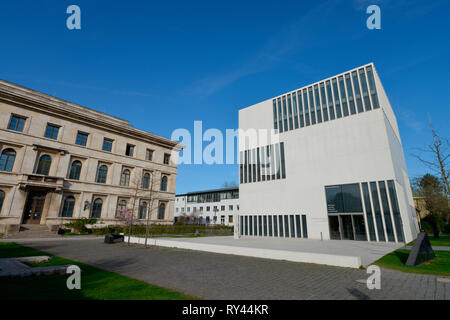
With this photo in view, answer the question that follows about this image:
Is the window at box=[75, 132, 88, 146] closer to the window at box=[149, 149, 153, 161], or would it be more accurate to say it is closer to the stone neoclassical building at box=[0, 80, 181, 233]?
the stone neoclassical building at box=[0, 80, 181, 233]

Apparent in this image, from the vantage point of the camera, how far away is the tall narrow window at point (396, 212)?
22656 millimetres

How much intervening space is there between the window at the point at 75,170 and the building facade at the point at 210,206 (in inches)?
1573

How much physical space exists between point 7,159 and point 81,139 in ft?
29.2

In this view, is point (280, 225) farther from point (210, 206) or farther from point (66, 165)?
point (210, 206)

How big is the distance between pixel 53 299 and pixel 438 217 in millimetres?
43806

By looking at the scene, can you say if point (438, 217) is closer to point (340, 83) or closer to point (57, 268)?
point (340, 83)

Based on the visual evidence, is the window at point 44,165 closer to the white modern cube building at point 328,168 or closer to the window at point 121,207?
the window at point 121,207

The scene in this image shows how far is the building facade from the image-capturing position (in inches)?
2653

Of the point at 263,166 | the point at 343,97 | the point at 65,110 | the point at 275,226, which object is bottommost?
the point at 275,226

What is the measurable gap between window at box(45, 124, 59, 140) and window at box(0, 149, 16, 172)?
4.40 m

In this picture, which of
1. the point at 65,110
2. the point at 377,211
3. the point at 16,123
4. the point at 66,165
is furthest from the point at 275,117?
the point at 16,123

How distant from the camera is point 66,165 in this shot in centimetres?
3062

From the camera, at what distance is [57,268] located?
8070 mm

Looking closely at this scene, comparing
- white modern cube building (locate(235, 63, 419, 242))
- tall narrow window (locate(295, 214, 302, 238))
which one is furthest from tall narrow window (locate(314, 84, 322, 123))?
tall narrow window (locate(295, 214, 302, 238))
